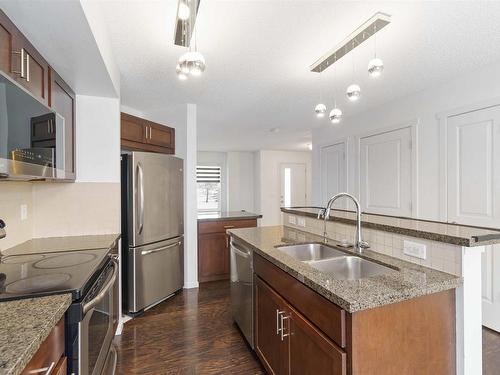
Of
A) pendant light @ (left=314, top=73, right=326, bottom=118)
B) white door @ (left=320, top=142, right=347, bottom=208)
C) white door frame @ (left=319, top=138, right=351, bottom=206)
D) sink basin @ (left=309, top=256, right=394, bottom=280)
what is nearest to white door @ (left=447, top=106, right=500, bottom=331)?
pendant light @ (left=314, top=73, right=326, bottom=118)

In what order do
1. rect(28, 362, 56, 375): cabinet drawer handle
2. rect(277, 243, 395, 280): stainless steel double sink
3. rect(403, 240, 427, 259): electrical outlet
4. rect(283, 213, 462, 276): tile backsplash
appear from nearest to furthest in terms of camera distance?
rect(28, 362, 56, 375): cabinet drawer handle → rect(283, 213, 462, 276): tile backsplash → rect(403, 240, 427, 259): electrical outlet → rect(277, 243, 395, 280): stainless steel double sink

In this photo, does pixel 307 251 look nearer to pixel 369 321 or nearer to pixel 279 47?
pixel 369 321

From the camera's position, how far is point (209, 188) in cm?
760

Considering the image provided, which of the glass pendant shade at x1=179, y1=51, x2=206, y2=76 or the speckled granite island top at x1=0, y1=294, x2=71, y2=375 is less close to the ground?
the glass pendant shade at x1=179, y1=51, x2=206, y2=76

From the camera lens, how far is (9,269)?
4.54 feet

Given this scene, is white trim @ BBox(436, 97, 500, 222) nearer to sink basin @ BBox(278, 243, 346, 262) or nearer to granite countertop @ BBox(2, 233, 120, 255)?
sink basin @ BBox(278, 243, 346, 262)

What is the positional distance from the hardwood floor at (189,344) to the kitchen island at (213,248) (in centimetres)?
74

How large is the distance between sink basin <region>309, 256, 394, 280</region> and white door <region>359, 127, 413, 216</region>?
6.86 ft

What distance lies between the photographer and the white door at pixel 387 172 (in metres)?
3.29

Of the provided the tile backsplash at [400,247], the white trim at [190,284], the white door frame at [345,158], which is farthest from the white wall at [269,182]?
the tile backsplash at [400,247]

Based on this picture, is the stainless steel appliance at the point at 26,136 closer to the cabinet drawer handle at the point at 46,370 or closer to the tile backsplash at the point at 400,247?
the cabinet drawer handle at the point at 46,370

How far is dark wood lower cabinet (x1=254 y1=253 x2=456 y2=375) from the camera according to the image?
1.02m

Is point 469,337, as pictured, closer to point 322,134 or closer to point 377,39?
point 377,39

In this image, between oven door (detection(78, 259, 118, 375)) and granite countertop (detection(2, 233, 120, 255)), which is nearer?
Answer: oven door (detection(78, 259, 118, 375))
